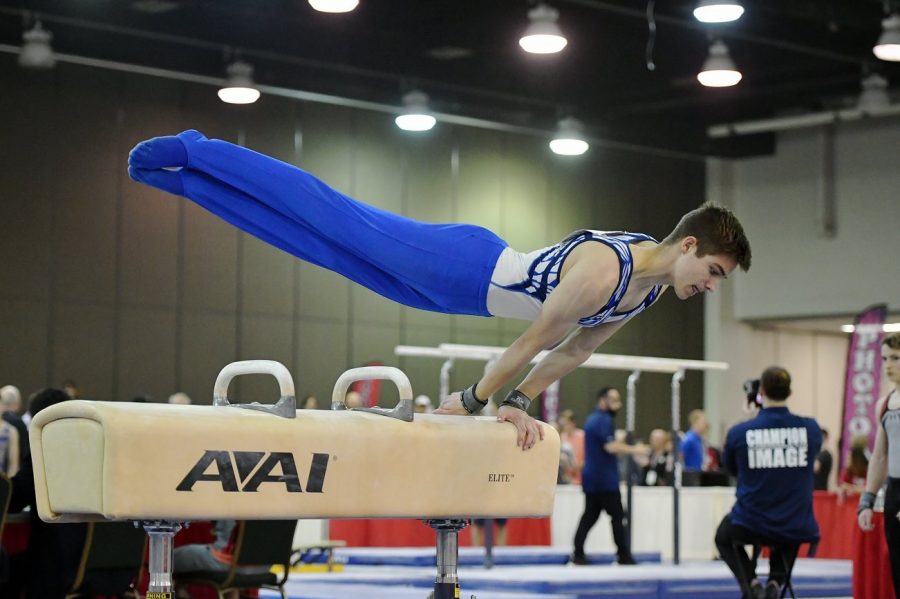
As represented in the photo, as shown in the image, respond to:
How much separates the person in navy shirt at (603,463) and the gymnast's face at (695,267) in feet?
22.0

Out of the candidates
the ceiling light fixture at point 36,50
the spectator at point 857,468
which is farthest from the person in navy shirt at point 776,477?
the ceiling light fixture at point 36,50

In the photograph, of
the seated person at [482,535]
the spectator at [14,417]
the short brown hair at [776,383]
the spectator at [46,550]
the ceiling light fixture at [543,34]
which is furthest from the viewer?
the seated person at [482,535]

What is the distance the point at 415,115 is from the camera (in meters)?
14.1

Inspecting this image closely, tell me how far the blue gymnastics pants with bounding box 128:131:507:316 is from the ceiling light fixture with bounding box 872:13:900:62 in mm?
8990

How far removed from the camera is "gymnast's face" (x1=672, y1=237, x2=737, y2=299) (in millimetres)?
3814

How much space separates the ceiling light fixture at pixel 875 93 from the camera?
16.0 metres

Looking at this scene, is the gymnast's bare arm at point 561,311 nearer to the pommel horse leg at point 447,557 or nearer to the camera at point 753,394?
the pommel horse leg at point 447,557

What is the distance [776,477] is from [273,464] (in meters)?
3.85

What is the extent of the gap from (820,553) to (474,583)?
5.22 m

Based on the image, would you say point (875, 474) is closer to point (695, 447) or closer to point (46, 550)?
point (46, 550)

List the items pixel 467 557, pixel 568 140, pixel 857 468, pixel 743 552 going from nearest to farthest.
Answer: pixel 743 552
pixel 857 468
pixel 467 557
pixel 568 140

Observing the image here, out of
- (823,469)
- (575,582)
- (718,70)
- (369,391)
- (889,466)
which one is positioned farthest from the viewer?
(369,391)

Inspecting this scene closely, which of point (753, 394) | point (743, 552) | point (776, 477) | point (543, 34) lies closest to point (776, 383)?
point (776, 477)

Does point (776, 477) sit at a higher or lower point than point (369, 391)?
lower
